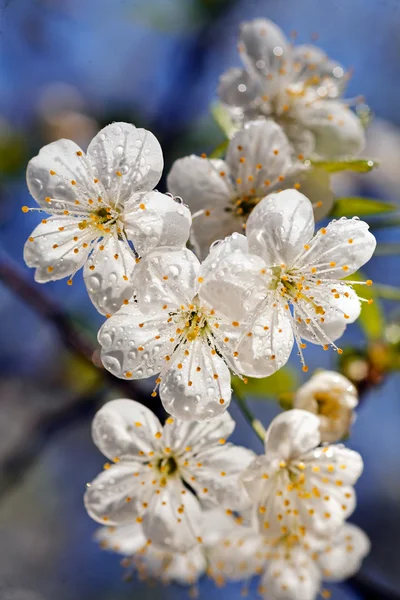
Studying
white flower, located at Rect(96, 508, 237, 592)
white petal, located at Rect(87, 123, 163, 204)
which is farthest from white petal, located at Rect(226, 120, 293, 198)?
white flower, located at Rect(96, 508, 237, 592)

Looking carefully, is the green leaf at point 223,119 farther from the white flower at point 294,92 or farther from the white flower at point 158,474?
the white flower at point 158,474

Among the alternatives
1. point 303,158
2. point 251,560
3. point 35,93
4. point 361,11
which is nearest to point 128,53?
point 35,93

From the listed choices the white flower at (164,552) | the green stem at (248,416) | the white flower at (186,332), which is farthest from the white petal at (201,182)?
the white flower at (164,552)

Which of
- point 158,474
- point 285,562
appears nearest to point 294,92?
point 158,474

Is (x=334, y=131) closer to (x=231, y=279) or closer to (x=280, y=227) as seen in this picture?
(x=280, y=227)

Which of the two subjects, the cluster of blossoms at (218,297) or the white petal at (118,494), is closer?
the cluster of blossoms at (218,297)

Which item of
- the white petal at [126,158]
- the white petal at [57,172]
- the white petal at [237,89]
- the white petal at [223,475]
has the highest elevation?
the white petal at [237,89]

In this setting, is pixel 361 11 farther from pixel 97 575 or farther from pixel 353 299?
pixel 97 575
